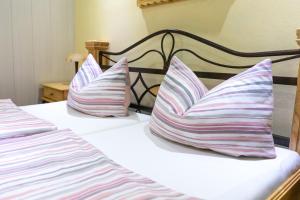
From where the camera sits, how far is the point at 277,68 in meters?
1.38

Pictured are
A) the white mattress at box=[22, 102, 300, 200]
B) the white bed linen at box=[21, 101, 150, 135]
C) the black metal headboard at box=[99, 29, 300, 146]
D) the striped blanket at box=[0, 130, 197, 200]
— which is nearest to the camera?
the striped blanket at box=[0, 130, 197, 200]

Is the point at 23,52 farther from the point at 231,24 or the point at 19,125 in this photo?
the point at 231,24

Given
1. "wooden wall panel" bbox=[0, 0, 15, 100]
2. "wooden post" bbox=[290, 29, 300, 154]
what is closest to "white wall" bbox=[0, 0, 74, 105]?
"wooden wall panel" bbox=[0, 0, 15, 100]

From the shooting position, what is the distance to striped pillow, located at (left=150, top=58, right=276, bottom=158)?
3.55 ft

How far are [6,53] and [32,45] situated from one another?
281 millimetres

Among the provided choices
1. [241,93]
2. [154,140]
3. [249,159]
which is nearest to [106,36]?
[154,140]

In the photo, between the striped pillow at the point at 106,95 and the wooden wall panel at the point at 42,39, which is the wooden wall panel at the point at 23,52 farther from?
the striped pillow at the point at 106,95

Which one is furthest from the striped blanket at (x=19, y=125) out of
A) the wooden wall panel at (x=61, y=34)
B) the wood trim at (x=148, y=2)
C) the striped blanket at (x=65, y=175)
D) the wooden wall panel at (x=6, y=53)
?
the wooden wall panel at (x=61, y=34)

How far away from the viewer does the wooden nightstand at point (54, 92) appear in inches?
103

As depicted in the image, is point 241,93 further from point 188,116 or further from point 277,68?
point 277,68

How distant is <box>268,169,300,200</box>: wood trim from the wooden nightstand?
214cm

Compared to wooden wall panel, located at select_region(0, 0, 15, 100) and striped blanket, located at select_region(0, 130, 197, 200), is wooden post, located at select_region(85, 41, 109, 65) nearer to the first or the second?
wooden wall panel, located at select_region(0, 0, 15, 100)

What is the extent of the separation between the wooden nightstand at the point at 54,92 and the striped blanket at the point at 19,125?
100 centimetres

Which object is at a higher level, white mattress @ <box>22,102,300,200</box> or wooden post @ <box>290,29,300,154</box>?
wooden post @ <box>290,29,300,154</box>
